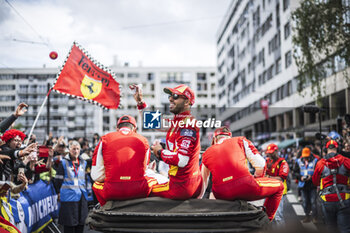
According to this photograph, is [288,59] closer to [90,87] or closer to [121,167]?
[90,87]

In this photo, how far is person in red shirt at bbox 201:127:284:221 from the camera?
4.43 meters

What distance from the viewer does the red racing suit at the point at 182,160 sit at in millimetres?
4160

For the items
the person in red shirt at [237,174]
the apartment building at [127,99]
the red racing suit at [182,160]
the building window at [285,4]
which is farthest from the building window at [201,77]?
the red racing suit at [182,160]

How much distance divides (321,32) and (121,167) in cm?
1560

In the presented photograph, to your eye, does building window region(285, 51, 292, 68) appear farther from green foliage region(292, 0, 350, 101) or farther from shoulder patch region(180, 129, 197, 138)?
shoulder patch region(180, 129, 197, 138)

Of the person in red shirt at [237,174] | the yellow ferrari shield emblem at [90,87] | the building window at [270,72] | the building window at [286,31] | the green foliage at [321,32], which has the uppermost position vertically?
the building window at [286,31]

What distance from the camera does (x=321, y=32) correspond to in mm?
17547

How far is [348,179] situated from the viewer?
7.39 metres

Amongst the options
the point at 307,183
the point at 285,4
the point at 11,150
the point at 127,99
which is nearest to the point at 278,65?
the point at 285,4

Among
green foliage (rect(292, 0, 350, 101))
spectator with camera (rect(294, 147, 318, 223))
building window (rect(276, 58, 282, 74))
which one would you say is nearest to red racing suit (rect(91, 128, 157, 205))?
spectator with camera (rect(294, 147, 318, 223))

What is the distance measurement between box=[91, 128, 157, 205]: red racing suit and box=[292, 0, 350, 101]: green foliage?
1378cm

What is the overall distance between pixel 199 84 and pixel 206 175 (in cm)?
9609

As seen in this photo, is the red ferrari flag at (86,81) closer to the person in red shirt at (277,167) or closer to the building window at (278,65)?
the person in red shirt at (277,167)

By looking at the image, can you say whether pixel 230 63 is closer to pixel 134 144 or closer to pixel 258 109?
pixel 258 109
